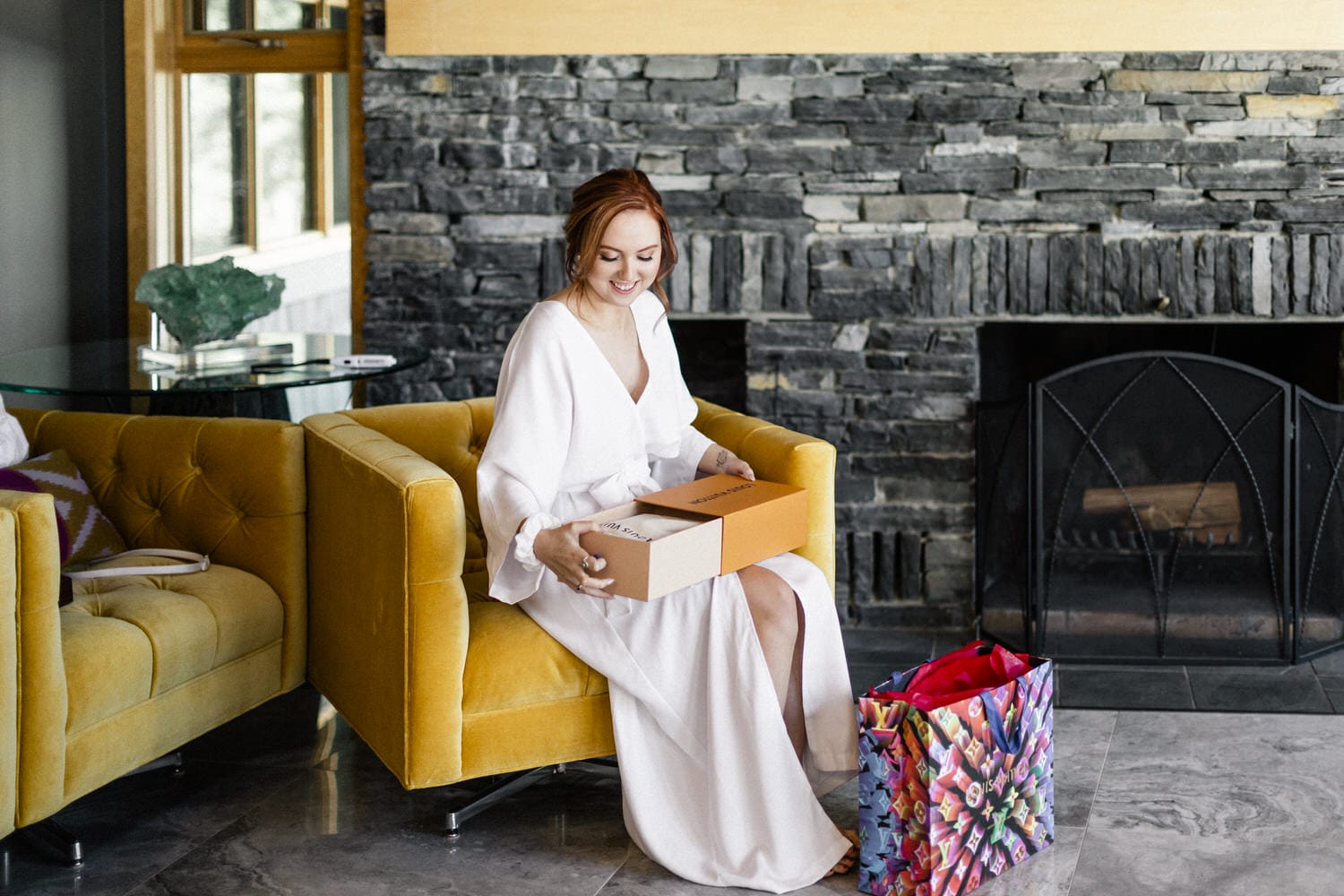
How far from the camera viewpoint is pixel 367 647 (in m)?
2.56

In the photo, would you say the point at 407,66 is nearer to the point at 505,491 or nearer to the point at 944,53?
the point at 944,53

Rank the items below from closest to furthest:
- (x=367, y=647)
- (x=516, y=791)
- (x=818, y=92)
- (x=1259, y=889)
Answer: (x=1259, y=889) → (x=367, y=647) → (x=516, y=791) → (x=818, y=92)

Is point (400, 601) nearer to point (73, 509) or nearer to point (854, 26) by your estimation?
point (73, 509)

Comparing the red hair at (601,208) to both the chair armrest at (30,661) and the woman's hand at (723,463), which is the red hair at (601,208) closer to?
the woman's hand at (723,463)

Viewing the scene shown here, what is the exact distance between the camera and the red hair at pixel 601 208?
8.10 feet

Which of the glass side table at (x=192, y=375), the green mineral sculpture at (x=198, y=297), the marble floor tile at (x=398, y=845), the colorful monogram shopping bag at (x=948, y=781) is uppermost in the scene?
the green mineral sculpture at (x=198, y=297)

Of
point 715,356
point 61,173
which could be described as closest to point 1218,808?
point 715,356

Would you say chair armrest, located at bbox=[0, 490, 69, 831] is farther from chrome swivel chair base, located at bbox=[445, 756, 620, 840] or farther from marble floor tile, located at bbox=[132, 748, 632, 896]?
chrome swivel chair base, located at bbox=[445, 756, 620, 840]

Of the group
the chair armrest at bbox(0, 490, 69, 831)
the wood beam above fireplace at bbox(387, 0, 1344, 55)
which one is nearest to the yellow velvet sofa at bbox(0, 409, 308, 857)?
the chair armrest at bbox(0, 490, 69, 831)

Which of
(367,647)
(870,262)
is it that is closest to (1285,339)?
(870,262)

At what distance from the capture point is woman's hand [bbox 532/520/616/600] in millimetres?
2266

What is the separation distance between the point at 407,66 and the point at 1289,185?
7.23 ft

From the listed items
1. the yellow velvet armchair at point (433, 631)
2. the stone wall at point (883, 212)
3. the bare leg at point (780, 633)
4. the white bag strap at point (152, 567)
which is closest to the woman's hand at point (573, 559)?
the yellow velvet armchair at point (433, 631)

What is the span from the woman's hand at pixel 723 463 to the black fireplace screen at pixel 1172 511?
1.01 m
